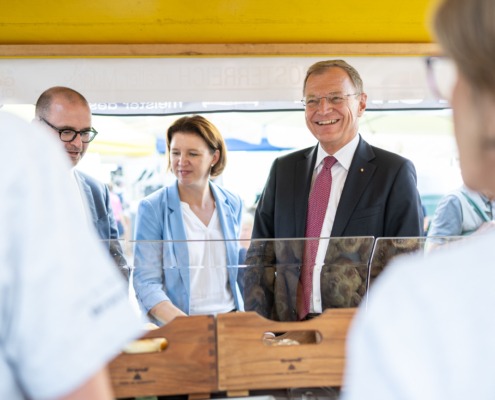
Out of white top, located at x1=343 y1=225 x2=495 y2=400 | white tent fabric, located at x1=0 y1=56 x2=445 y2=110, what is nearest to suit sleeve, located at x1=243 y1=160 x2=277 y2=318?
white top, located at x1=343 y1=225 x2=495 y2=400

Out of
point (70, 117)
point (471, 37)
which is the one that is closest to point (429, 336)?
point (471, 37)

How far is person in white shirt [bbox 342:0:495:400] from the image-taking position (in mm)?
600

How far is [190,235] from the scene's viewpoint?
3.42 meters

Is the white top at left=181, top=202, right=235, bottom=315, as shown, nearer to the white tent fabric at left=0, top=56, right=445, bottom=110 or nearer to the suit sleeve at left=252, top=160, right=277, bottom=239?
the suit sleeve at left=252, top=160, right=277, bottom=239

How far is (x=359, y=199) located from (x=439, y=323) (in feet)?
7.73

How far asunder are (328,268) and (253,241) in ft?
0.75

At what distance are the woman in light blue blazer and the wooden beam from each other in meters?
0.47

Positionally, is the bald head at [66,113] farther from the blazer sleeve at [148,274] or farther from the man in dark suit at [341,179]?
the blazer sleeve at [148,274]

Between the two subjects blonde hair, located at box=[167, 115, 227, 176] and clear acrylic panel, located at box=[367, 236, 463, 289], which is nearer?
clear acrylic panel, located at box=[367, 236, 463, 289]

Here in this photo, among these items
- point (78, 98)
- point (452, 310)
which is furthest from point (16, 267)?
point (78, 98)

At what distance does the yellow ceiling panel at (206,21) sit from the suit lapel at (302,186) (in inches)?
24.4

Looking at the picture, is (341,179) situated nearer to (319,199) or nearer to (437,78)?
(319,199)

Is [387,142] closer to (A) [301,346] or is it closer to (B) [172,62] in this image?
(B) [172,62]

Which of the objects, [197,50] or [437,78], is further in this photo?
[197,50]
